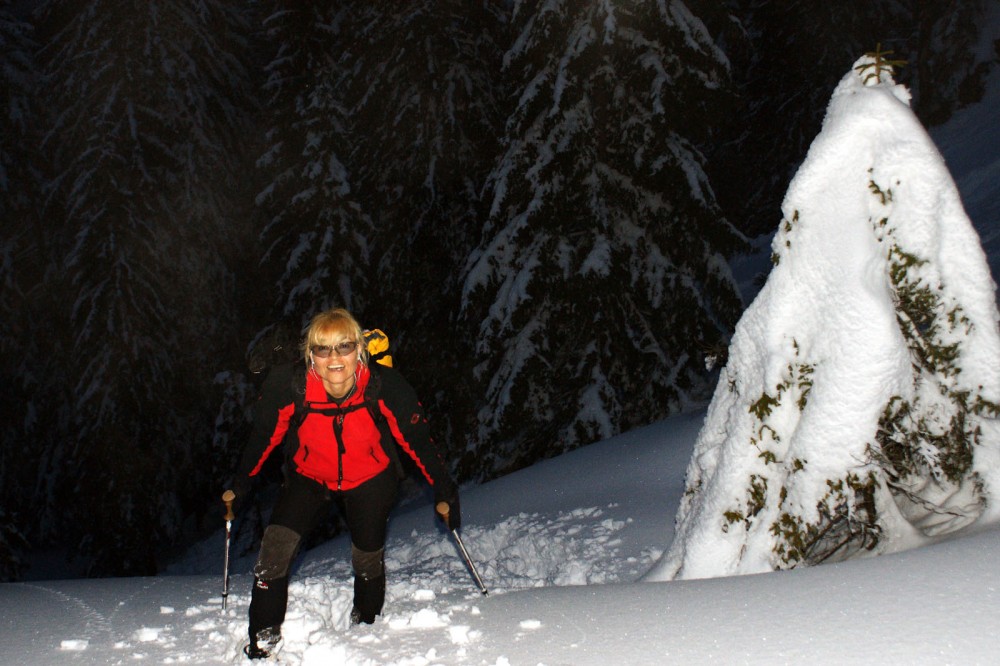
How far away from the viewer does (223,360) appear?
21203 millimetres

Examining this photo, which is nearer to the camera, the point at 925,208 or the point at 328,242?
the point at 925,208

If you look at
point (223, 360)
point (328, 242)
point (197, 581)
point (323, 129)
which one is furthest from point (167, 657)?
point (223, 360)

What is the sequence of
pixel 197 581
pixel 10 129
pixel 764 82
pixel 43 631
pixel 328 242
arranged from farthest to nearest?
pixel 764 82, pixel 10 129, pixel 328 242, pixel 197 581, pixel 43 631

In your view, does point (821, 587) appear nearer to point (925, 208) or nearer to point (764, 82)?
point (925, 208)

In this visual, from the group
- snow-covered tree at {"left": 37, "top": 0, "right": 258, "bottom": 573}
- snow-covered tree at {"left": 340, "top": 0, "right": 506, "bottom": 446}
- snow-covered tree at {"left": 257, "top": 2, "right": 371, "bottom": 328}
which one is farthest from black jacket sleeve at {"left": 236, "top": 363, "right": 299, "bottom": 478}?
snow-covered tree at {"left": 37, "top": 0, "right": 258, "bottom": 573}

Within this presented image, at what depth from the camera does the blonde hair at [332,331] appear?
3928mm

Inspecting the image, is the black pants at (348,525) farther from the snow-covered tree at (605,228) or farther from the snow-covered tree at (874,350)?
the snow-covered tree at (605,228)

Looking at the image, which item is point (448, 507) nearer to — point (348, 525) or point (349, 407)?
point (348, 525)

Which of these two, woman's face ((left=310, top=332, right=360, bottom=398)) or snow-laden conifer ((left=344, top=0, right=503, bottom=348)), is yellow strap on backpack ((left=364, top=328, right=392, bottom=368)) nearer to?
woman's face ((left=310, top=332, right=360, bottom=398))

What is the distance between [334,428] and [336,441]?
0.08m

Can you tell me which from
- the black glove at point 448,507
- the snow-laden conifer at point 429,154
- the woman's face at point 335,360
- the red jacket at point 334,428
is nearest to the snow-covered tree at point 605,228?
the snow-laden conifer at point 429,154

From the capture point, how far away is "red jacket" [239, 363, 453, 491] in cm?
400

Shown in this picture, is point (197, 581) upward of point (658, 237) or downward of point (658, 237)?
downward

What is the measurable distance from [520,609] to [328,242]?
46.3 feet
